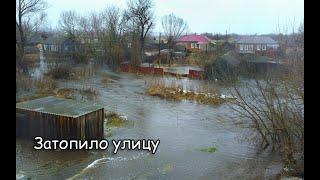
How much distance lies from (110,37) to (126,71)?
1.07 meters

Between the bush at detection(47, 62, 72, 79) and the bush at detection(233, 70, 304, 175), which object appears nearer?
the bush at detection(233, 70, 304, 175)

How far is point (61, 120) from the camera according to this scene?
2863 mm

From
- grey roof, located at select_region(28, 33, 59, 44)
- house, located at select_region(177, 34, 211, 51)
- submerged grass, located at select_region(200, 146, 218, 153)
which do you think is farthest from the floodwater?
house, located at select_region(177, 34, 211, 51)

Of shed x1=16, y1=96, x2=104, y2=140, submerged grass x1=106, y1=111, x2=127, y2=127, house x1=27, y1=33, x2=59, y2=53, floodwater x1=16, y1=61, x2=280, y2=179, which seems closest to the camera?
shed x1=16, y1=96, x2=104, y2=140

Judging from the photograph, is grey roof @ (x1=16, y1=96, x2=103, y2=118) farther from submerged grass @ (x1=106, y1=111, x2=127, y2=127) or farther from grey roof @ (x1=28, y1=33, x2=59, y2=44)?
grey roof @ (x1=28, y1=33, x2=59, y2=44)

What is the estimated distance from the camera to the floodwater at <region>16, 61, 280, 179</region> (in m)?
2.88

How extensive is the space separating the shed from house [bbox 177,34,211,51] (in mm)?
5729

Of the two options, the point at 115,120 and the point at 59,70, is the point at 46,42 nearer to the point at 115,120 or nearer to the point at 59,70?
the point at 59,70

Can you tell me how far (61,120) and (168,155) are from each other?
1.08 metres
